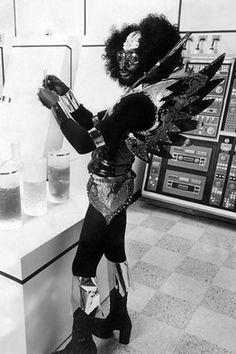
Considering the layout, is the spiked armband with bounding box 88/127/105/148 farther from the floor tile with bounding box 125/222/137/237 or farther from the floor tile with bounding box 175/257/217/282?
the floor tile with bounding box 125/222/137/237

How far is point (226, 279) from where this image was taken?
7.48 ft

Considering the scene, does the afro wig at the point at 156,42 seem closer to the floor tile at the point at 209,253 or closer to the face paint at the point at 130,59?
the face paint at the point at 130,59

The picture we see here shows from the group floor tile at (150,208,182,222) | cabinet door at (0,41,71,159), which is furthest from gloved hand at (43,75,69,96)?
cabinet door at (0,41,71,159)

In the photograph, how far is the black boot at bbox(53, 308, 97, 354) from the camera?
1441 mm

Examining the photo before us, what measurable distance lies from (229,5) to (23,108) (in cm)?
224

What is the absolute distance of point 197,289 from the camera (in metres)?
2.17

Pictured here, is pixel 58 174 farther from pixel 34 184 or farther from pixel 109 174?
pixel 109 174

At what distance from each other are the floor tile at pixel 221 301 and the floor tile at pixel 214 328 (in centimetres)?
5

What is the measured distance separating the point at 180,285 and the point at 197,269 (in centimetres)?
25

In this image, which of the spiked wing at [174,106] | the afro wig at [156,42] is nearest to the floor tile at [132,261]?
the spiked wing at [174,106]

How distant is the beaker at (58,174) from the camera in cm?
160

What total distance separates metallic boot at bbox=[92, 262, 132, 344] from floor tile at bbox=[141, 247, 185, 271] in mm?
779

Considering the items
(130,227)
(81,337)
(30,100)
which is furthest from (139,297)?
(30,100)

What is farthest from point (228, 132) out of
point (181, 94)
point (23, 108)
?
point (23, 108)
